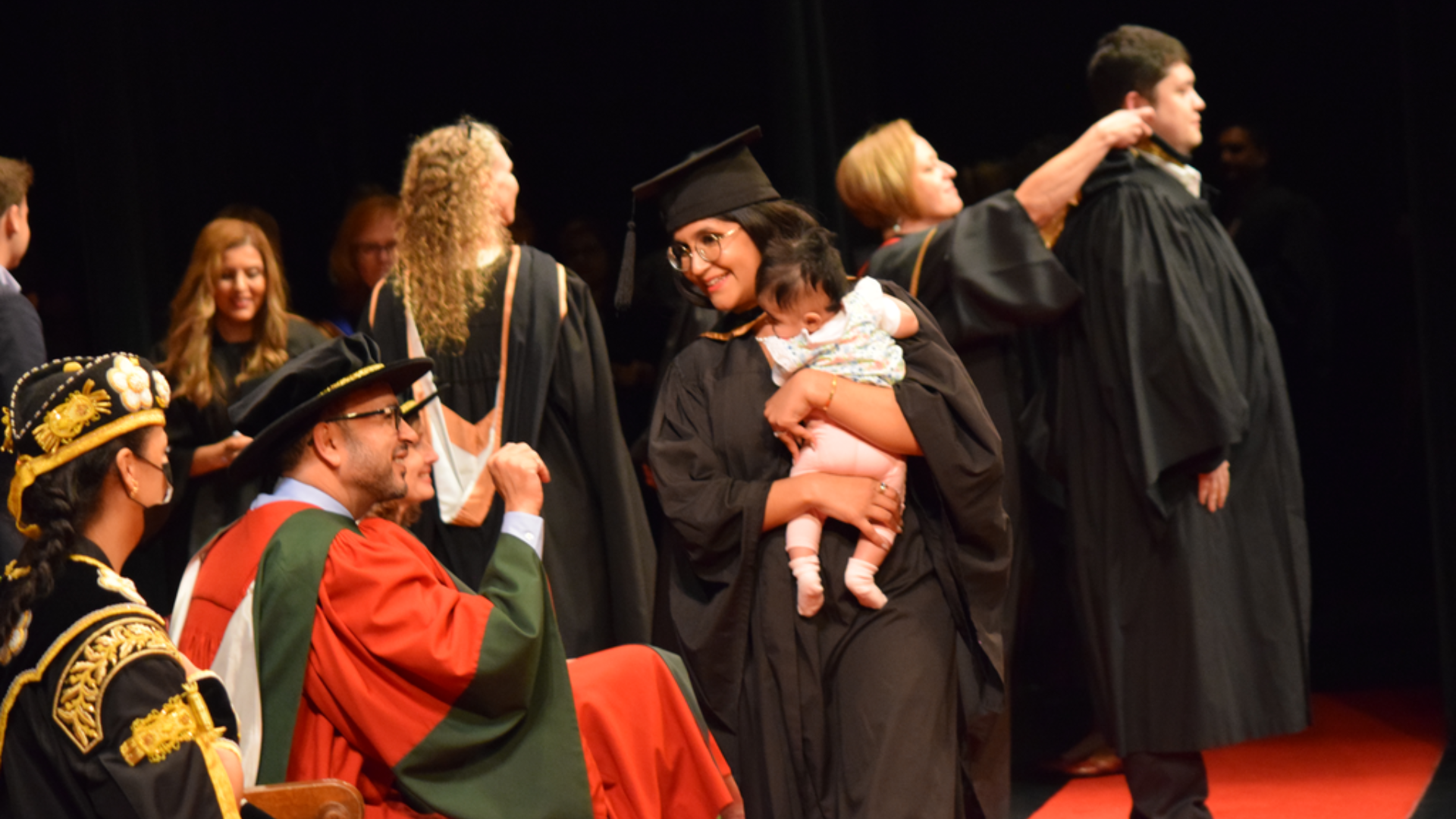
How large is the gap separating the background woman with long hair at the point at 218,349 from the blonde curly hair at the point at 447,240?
0.55 metres

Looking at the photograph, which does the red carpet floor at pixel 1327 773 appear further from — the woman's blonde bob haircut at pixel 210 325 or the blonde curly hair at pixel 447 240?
the woman's blonde bob haircut at pixel 210 325

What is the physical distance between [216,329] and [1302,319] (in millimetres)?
4458

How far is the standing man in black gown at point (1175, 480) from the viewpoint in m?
4.10

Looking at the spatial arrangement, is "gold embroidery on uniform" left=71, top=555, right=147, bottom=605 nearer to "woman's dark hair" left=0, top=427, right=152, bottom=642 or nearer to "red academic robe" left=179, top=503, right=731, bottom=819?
"woman's dark hair" left=0, top=427, right=152, bottom=642

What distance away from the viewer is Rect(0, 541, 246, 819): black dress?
205cm

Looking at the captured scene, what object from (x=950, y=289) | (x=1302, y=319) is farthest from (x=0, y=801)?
(x=1302, y=319)

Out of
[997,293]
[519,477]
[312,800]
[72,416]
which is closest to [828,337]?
[519,477]

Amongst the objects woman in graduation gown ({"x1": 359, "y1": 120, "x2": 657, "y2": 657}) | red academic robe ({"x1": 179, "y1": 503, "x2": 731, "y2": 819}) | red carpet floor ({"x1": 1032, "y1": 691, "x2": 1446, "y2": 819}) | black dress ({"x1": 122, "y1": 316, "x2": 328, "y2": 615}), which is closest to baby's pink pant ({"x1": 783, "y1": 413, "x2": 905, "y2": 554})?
red academic robe ({"x1": 179, "y1": 503, "x2": 731, "y2": 819})

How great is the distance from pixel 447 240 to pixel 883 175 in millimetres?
1265

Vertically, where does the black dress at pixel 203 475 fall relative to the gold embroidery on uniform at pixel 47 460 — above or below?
below

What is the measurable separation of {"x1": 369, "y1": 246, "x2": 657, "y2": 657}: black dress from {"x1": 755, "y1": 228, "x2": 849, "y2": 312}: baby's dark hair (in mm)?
1396

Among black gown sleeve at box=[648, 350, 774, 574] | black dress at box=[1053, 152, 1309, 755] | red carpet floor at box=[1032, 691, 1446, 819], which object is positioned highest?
black gown sleeve at box=[648, 350, 774, 574]

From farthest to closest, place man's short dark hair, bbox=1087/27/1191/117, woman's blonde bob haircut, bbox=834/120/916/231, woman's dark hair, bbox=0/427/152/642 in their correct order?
woman's blonde bob haircut, bbox=834/120/916/231, man's short dark hair, bbox=1087/27/1191/117, woman's dark hair, bbox=0/427/152/642

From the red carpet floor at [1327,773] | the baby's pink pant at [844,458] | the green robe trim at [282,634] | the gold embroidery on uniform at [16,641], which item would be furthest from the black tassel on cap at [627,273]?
the red carpet floor at [1327,773]
